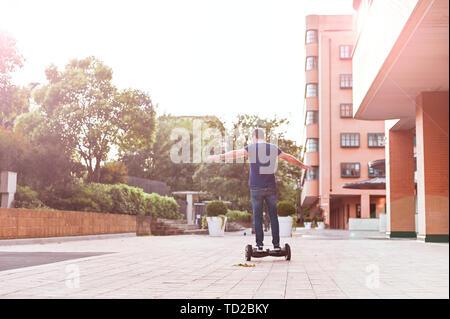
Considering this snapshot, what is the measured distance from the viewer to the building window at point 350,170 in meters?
49.2

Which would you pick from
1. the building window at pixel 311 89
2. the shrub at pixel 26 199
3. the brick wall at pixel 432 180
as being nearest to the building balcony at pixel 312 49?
the building window at pixel 311 89

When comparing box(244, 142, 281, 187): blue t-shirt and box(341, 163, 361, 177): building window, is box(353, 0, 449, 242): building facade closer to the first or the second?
box(244, 142, 281, 187): blue t-shirt

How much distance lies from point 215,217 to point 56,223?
850cm

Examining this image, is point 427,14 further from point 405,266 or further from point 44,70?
point 44,70

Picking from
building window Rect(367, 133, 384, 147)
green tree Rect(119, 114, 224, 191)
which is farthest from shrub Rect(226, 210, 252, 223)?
building window Rect(367, 133, 384, 147)

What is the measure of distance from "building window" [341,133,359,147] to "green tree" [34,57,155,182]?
2856cm

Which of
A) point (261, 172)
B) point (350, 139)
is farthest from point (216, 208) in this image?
point (350, 139)

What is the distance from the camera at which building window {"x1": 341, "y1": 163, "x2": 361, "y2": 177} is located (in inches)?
1935

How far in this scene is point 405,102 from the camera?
A: 51.1ft

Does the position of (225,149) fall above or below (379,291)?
above

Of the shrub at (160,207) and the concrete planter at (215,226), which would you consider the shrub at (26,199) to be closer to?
the concrete planter at (215,226)
